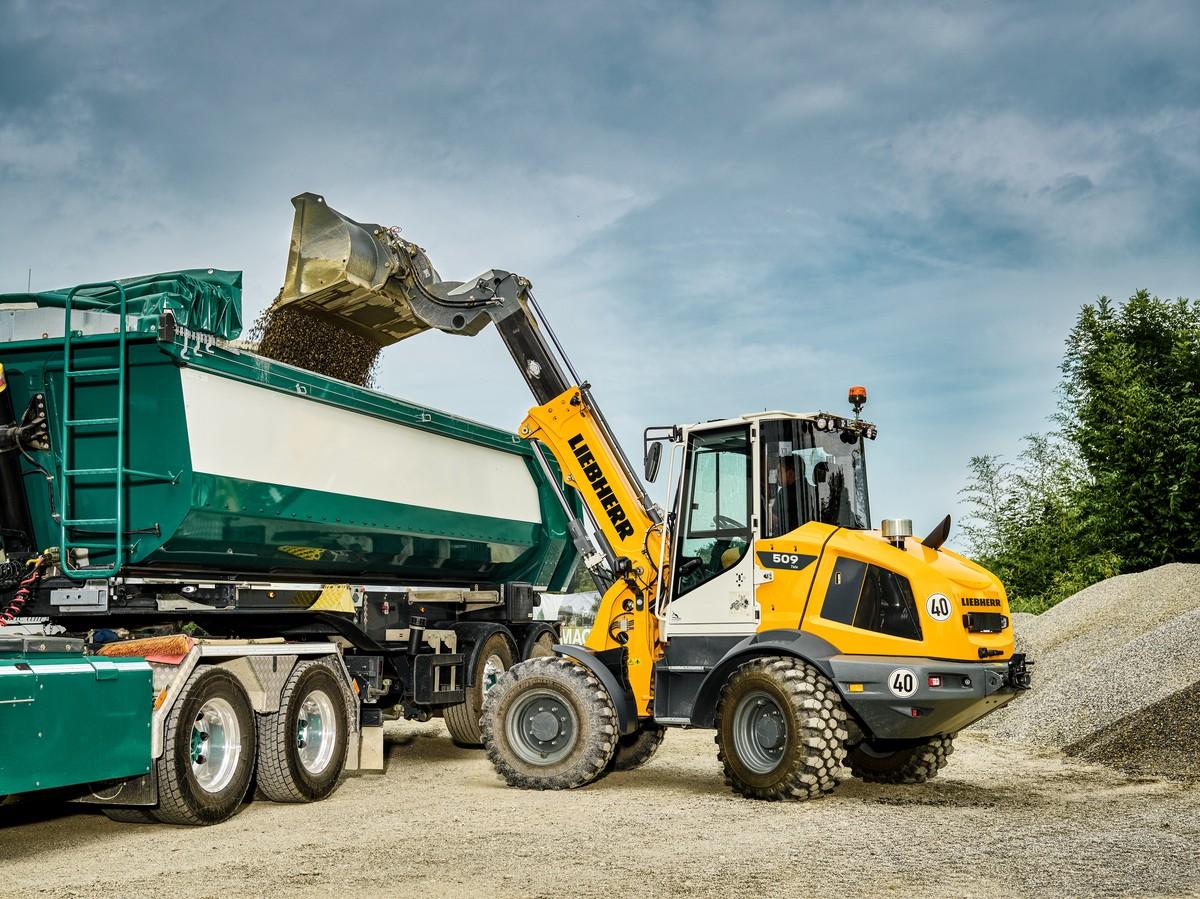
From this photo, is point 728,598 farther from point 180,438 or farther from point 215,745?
point 180,438

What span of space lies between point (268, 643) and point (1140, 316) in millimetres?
32474

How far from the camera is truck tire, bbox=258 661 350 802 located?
30.4 ft

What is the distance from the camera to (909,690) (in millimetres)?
9133

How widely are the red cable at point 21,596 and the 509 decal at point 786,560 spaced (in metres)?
5.16

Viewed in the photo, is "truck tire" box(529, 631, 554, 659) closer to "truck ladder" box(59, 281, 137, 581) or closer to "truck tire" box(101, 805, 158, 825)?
"truck tire" box(101, 805, 158, 825)

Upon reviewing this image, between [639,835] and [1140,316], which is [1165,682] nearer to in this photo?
[639,835]

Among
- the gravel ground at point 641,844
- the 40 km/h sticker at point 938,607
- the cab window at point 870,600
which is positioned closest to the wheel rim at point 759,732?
the gravel ground at point 641,844

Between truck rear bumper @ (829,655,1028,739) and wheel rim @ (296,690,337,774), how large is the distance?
13.0 feet

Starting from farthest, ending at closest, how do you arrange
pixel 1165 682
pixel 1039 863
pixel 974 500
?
pixel 974 500, pixel 1165 682, pixel 1039 863

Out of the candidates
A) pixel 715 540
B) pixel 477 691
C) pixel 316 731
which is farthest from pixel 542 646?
pixel 715 540

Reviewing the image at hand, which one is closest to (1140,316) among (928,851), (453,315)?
(453,315)

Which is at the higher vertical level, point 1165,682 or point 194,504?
point 194,504

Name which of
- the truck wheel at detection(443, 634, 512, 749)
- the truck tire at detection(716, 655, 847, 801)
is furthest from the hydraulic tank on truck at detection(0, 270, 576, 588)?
the truck tire at detection(716, 655, 847, 801)

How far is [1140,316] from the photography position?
36.0m
